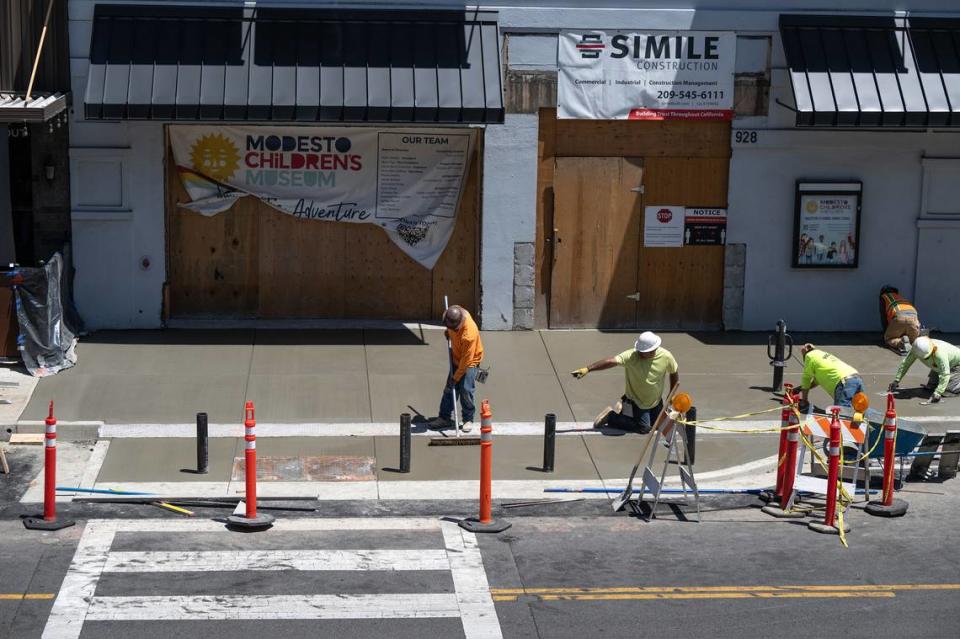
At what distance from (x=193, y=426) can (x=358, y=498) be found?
2962 mm

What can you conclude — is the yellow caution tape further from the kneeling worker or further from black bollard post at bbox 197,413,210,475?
the kneeling worker

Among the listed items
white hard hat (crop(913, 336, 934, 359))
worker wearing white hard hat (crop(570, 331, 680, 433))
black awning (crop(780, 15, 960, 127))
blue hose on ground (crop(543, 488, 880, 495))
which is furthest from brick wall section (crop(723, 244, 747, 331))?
blue hose on ground (crop(543, 488, 880, 495))

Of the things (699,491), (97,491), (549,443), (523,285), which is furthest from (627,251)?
(97,491)

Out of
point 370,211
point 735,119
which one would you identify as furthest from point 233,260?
point 735,119

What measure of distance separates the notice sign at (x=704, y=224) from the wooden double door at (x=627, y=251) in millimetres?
118

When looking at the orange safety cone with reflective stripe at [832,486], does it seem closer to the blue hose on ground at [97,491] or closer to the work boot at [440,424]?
the work boot at [440,424]

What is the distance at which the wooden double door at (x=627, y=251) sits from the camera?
62.4 ft

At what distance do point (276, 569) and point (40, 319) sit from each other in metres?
7.21

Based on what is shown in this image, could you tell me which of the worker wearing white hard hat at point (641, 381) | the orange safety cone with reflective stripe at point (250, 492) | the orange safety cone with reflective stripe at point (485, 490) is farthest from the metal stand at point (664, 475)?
the orange safety cone with reflective stripe at point (250, 492)

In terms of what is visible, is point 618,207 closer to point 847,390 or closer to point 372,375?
point 372,375

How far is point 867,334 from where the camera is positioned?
64.2ft

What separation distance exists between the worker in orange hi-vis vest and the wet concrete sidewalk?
9.1 inches

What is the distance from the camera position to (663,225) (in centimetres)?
1922

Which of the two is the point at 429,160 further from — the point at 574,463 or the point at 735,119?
the point at 574,463
